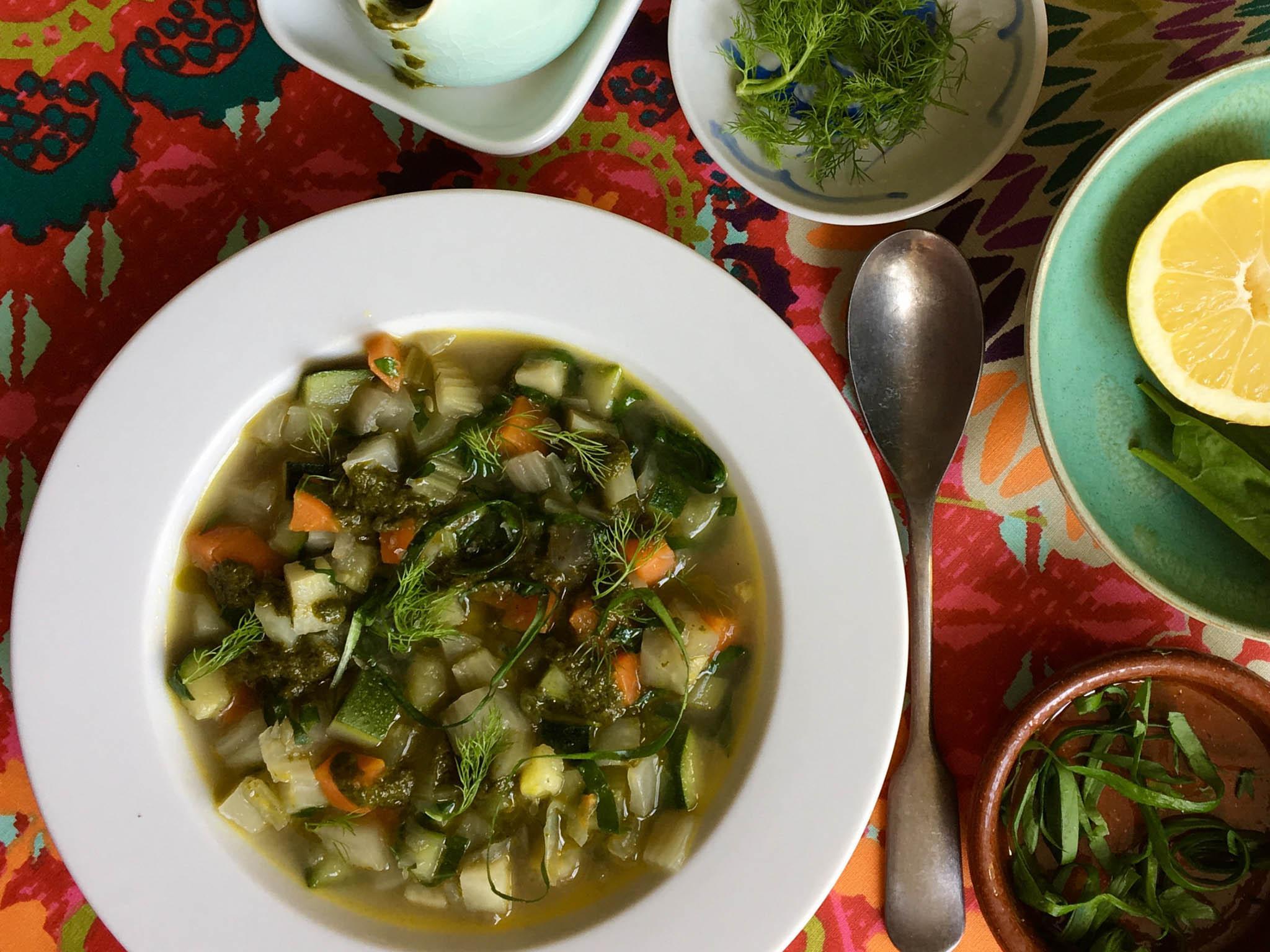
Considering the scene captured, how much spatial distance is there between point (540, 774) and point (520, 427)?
76 centimetres

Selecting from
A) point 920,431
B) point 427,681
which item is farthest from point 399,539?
point 920,431

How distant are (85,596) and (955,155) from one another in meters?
2.13

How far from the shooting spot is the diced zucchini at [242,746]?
197 cm

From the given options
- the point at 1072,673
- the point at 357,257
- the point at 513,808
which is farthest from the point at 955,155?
the point at 513,808

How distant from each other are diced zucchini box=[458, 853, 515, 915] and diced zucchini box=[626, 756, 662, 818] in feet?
1.04

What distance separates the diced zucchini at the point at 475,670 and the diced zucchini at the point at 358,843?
0.39 metres

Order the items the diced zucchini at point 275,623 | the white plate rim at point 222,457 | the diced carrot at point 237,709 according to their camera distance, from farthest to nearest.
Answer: the diced carrot at point 237,709 → the diced zucchini at point 275,623 → the white plate rim at point 222,457

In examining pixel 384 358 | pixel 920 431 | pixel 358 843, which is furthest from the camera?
pixel 920 431

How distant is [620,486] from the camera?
6.36ft

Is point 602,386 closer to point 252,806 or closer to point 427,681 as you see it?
point 427,681

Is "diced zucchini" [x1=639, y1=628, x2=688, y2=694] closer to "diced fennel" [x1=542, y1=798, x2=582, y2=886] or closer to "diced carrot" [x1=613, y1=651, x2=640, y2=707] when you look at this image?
"diced carrot" [x1=613, y1=651, x2=640, y2=707]

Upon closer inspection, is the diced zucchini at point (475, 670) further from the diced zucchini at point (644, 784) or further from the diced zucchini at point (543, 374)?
the diced zucchini at point (543, 374)

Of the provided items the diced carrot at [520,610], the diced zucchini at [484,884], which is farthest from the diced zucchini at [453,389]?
the diced zucchini at [484,884]

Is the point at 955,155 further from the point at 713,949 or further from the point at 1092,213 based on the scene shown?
the point at 713,949
